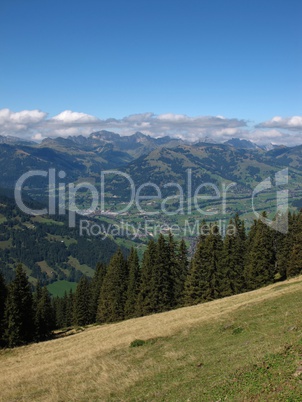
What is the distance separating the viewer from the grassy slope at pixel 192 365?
50.2 feet

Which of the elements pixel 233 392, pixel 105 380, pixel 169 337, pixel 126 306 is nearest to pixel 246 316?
pixel 169 337

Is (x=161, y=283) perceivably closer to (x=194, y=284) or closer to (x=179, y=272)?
(x=179, y=272)

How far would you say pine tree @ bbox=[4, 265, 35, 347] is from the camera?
57344 millimetres

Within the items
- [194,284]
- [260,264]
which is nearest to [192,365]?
[194,284]

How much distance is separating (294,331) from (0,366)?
111 ft

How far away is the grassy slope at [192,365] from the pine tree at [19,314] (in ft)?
61.0

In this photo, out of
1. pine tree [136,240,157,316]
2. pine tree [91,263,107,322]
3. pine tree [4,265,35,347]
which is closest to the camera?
pine tree [4,265,35,347]

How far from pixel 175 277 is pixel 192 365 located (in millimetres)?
49347

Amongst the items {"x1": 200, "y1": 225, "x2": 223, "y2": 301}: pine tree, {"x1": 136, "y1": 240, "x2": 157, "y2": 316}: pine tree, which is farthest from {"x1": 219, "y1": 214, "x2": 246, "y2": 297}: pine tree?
{"x1": 136, "y1": 240, "x2": 157, "y2": 316}: pine tree

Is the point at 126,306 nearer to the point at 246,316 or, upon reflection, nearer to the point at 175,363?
the point at 246,316

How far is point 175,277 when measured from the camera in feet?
234

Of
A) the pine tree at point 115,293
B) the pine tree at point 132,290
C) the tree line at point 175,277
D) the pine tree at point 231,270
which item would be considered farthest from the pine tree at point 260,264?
the pine tree at point 115,293

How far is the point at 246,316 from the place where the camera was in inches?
1305

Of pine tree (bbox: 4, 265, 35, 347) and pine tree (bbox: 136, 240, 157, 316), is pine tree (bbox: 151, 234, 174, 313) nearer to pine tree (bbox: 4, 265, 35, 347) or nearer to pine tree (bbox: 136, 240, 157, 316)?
pine tree (bbox: 136, 240, 157, 316)
